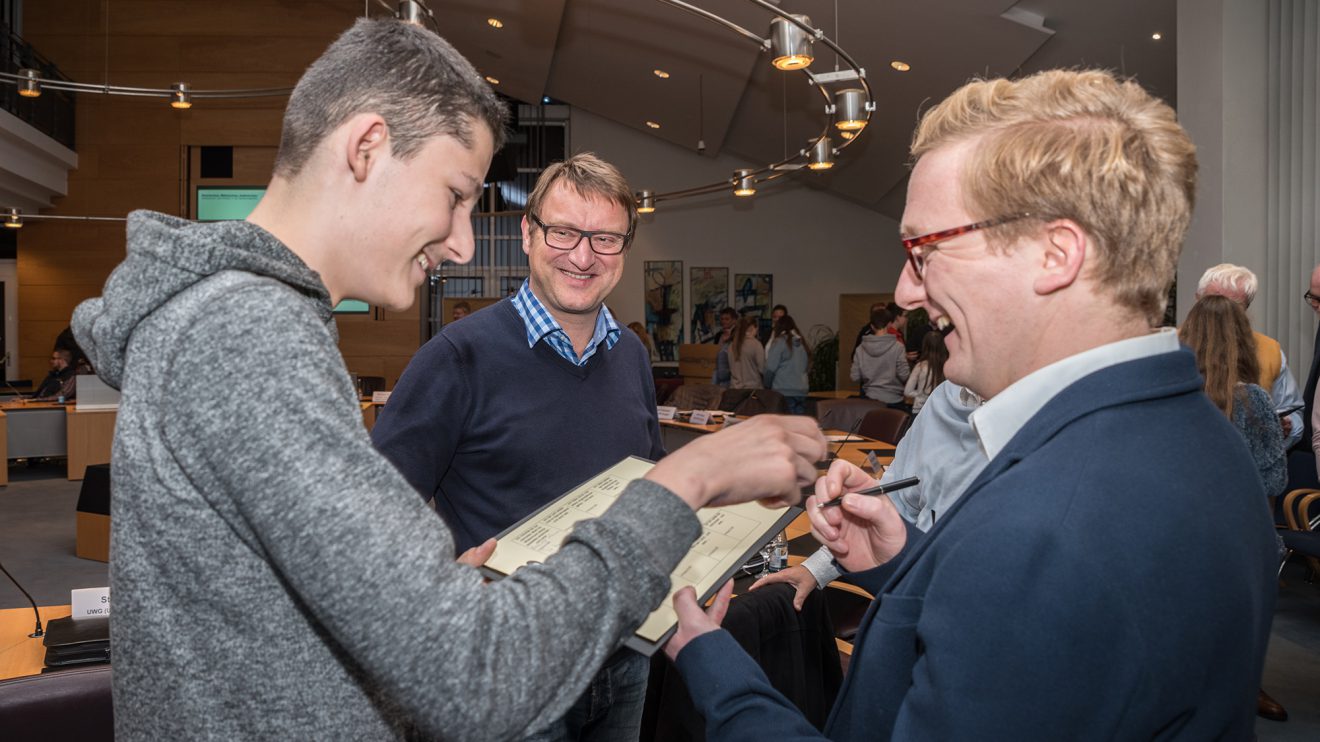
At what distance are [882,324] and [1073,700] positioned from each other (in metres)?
8.21

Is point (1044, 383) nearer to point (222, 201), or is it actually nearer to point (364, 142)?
point (364, 142)

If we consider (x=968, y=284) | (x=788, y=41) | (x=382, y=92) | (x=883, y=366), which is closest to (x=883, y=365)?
(x=883, y=366)

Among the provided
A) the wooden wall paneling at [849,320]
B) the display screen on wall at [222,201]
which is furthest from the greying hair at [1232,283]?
the wooden wall paneling at [849,320]

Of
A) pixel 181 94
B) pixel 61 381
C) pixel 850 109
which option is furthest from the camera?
pixel 61 381

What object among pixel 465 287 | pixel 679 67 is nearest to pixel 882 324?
pixel 679 67

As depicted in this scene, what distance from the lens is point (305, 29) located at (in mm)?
14195

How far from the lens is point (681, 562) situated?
3.97ft

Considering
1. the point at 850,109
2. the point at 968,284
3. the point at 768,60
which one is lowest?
the point at 968,284

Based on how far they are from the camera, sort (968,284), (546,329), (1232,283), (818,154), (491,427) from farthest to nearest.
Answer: (818,154) → (1232,283) → (546,329) → (491,427) → (968,284)

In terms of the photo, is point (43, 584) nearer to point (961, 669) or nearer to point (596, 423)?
point (596, 423)

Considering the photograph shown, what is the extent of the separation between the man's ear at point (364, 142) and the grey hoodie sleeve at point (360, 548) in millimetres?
186

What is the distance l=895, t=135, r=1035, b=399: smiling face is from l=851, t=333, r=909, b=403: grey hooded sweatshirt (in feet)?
25.4

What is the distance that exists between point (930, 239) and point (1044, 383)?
212mm

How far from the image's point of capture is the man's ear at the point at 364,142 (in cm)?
85
